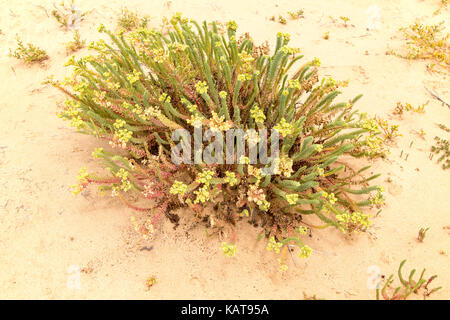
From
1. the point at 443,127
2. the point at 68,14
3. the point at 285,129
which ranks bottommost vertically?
the point at 285,129

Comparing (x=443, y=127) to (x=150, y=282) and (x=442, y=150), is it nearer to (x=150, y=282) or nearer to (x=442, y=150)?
(x=442, y=150)

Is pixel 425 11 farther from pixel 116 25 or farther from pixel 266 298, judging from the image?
pixel 266 298

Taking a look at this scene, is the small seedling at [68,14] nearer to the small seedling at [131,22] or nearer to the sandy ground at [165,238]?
the small seedling at [131,22]

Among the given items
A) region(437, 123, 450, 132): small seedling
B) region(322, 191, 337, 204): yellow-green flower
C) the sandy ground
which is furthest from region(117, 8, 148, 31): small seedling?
region(437, 123, 450, 132): small seedling

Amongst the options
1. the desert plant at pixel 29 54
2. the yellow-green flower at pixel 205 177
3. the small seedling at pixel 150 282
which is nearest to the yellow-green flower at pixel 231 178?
the yellow-green flower at pixel 205 177

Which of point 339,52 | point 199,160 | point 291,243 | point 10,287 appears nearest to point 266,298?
point 291,243

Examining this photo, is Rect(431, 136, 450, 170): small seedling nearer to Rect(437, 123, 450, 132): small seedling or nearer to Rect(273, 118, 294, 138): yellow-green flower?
Rect(437, 123, 450, 132): small seedling

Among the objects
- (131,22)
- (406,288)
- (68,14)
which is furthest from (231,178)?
(68,14)
